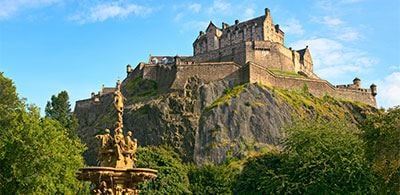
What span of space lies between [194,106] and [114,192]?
59996 millimetres

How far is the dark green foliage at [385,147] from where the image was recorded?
34031mm

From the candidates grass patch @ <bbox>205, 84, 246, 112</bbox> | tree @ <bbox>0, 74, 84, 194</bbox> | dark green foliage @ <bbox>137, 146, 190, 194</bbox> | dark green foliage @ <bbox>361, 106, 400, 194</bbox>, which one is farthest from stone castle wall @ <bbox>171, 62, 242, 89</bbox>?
dark green foliage @ <bbox>361, 106, 400, 194</bbox>

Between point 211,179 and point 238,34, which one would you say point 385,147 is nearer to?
point 211,179

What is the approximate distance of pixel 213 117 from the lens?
76.2 meters

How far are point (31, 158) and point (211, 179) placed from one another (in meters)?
26.1

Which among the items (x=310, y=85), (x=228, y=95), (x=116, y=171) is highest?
(x=310, y=85)

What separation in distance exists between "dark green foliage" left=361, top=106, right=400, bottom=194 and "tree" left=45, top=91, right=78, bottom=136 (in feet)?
129

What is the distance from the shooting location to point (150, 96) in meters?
84.9

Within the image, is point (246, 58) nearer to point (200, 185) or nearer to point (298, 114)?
point (298, 114)

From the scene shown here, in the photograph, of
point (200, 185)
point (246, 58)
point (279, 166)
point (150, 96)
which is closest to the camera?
point (279, 166)

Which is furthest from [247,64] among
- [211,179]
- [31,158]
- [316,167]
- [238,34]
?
[31,158]

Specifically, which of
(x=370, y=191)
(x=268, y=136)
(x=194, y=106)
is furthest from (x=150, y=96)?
(x=370, y=191)

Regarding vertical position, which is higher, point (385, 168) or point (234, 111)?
point (234, 111)

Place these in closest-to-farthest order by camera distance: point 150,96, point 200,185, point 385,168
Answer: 1. point 385,168
2. point 200,185
3. point 150,96
